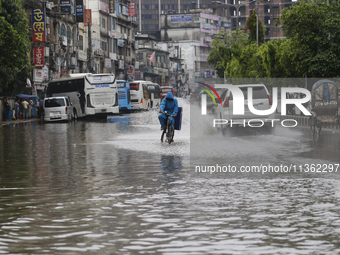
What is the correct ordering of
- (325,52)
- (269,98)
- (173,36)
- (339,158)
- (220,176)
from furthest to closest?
1. (173,36)
2. (325,52)
3. (269,98)
4. (339,158)
5. (220,176)

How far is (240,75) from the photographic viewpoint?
227 ft

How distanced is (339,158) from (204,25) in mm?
146688

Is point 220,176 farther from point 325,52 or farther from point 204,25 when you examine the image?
point 204,25

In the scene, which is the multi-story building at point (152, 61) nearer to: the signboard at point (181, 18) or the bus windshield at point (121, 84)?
the signboard at point (181, 18)

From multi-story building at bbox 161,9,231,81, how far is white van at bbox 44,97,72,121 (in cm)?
11109

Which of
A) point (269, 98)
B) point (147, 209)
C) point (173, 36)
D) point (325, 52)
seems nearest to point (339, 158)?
point (147, 209)

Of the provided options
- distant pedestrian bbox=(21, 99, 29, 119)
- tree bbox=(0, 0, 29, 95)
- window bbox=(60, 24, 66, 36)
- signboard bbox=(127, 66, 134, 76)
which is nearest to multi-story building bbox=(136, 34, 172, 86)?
signboard bbox=(127, 66, 134, 76)

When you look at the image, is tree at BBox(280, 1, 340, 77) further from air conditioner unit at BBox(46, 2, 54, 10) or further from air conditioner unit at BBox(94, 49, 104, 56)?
air conditioner unit at BBox(94, 49, 104, 56)

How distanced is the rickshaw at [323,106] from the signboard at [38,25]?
117 ft

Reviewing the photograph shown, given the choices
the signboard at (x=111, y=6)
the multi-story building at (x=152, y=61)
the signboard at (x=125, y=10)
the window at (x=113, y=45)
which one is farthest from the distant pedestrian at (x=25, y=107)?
the multi-story building at (x=152, y=61)

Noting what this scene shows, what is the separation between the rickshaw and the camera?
2372 centimetres

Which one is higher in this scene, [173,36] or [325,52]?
[173,36]

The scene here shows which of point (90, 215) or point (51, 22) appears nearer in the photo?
point (90, 215)

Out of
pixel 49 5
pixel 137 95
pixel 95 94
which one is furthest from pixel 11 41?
pixel 137 95
